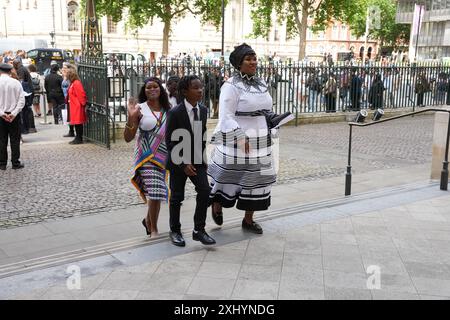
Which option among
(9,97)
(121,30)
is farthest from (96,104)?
(121,30)

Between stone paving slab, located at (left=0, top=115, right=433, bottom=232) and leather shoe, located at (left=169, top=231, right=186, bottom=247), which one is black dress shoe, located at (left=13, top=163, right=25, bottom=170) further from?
leather shoe, located at (left=169, top=231, right=186, bottom=247)

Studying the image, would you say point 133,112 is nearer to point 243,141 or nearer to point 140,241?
point 243,141

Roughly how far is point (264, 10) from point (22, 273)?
44.9 metres

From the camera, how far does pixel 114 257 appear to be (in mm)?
4711

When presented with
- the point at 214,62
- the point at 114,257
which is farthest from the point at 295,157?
the point at 114,257

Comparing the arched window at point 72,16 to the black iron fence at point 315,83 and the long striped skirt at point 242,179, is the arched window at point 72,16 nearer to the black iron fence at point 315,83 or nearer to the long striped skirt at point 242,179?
the black iron fence at point 315,83

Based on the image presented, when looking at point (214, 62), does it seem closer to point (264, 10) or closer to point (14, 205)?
point (14, 205)

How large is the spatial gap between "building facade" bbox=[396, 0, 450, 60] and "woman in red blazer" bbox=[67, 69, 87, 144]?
56780mm

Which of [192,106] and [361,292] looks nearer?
[361,292]

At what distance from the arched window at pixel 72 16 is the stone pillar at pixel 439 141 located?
5763cm

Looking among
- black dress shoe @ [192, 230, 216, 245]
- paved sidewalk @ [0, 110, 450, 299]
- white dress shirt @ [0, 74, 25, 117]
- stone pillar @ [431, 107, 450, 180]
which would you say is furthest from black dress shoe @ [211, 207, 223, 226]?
white dress shirt @ [0, 74, 25, 117]

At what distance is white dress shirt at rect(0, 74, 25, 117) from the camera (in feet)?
28.8

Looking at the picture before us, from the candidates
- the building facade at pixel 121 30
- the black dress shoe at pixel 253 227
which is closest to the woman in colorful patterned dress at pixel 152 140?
the black dress shoe at pixel 253 227

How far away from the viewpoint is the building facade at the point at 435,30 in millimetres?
60438
